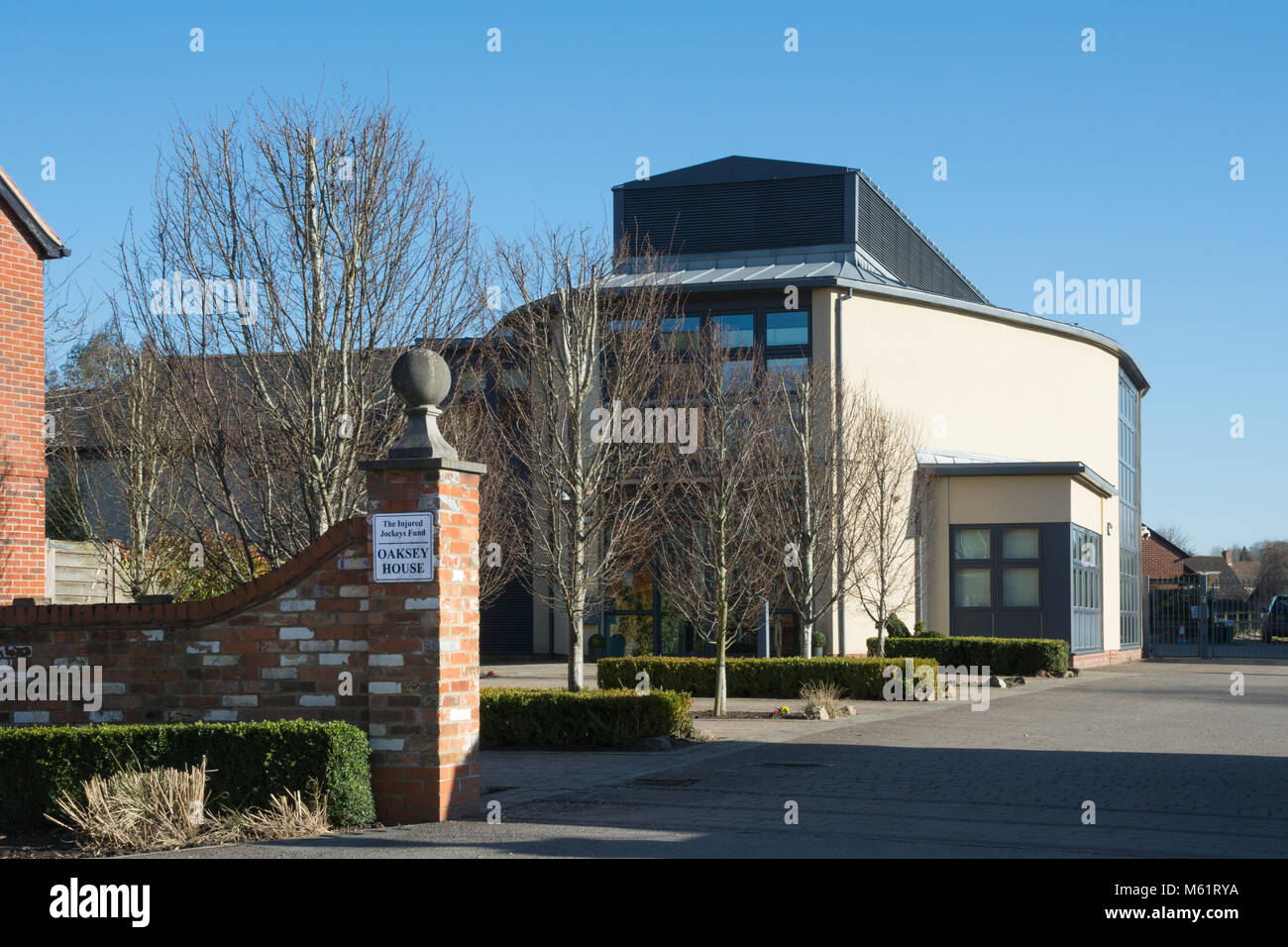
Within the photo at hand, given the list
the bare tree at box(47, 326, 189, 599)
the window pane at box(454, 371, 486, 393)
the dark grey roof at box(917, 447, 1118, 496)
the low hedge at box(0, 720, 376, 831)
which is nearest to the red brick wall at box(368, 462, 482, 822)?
the low hedge at box(0, 720, 376, 831)

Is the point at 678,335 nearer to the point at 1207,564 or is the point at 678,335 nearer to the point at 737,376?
the point at 737,376

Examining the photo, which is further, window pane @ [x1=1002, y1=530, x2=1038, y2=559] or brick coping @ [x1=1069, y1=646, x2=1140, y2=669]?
brick coping @ [x1=1069, y1=646, x2=1140, y2=669]

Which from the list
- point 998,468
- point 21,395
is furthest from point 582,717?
point 998,468

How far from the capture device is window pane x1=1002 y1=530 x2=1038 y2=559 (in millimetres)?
32812

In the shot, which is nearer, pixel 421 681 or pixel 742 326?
pixel 421 681

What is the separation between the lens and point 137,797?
9.30 metres

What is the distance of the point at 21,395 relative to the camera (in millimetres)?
17234

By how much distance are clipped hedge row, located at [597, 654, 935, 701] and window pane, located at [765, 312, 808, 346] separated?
11.0 meters

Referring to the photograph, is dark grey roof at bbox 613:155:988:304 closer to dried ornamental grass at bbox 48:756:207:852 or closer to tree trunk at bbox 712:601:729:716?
tree trunk at bbox 712:601:729:716

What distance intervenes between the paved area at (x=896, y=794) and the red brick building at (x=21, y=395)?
717cm

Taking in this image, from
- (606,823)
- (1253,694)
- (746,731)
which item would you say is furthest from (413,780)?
(1253,694)

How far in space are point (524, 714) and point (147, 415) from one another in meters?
6.98

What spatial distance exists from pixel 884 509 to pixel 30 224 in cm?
1691

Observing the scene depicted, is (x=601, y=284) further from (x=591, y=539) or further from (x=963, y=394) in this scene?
(x=963, y=394)
